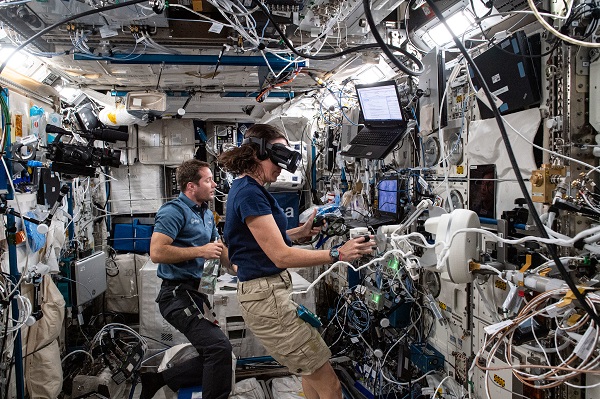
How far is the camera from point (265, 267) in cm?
229

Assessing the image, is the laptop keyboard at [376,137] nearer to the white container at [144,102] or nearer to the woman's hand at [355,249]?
the woman's hand at [355,249]

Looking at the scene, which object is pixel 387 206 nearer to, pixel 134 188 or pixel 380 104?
pixel 380 104

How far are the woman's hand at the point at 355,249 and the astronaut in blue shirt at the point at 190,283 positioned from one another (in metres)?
1.24

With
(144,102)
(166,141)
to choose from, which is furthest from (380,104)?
(166,141)

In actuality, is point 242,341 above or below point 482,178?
below

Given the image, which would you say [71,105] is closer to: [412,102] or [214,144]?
[214,144]

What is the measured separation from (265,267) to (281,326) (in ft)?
1.13

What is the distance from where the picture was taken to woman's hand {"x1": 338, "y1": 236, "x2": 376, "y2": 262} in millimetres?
2033

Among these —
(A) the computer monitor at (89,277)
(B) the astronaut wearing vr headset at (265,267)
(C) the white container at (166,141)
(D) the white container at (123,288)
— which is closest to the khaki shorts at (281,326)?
(B) the astronaut wearing vr headset at (265,267)

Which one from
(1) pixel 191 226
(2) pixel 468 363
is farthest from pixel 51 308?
(2) pixel 468 363

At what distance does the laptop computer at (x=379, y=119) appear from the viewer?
313cm

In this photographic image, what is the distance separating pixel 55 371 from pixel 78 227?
6.93 ft

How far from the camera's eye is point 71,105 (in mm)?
5082

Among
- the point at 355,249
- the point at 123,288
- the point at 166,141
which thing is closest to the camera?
the point at 355,249
